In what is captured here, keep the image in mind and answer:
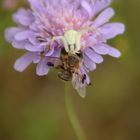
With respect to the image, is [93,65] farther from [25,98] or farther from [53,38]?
[25,98]

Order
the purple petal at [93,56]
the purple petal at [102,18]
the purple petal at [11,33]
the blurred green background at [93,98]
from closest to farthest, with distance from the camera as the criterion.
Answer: the purple petal at [93,56] → the purple petal at [102,18] → the purple petal at [11,33] → the blurred green background at [93,98]

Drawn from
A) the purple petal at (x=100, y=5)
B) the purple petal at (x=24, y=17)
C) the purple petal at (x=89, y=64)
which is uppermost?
the purple petal at (x=24, y=17)

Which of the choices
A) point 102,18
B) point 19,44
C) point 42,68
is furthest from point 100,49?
point 19,44

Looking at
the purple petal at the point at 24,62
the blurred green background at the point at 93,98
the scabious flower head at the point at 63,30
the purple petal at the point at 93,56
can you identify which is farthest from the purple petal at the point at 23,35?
the blurred green background at the point at 93,98

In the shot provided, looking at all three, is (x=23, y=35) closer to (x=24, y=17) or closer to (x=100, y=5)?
(x=24, y=17)

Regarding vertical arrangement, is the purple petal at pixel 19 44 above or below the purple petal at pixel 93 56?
above

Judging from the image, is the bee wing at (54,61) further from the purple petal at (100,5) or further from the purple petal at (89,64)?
the purple petal at (100,5)
